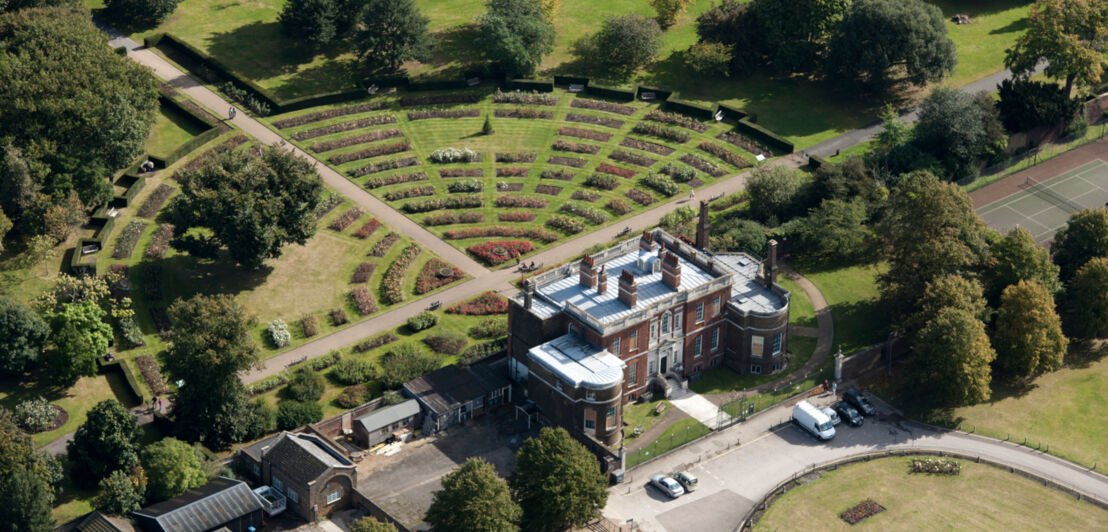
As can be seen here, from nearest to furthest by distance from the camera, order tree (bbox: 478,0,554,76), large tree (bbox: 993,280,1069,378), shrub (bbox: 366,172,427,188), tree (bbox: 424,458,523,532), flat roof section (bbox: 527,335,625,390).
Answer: tree (bbox: 424,458,523,532), flat roof section (bbox: 527,335,625,390), large tree (bbox: 993,280,1069,378), shrub (bbox: 366,172,427,188), tree (bbox: 478,0,554,76)

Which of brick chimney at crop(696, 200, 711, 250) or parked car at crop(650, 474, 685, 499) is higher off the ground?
brick chimney at crop(696, 200, 711, 250)

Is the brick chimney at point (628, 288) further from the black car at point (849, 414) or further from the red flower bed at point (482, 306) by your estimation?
the black car at point (849, 414)

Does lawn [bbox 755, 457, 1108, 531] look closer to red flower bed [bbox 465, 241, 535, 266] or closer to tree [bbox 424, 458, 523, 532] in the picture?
tree [bbox 424, 458, 523, 532]

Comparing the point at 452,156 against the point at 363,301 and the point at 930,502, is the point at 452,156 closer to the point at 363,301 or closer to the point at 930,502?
the point at 363,301

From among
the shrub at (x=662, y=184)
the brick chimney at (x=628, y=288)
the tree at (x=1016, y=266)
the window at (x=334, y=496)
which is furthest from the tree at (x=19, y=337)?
the tree at (x=1016, y=266)

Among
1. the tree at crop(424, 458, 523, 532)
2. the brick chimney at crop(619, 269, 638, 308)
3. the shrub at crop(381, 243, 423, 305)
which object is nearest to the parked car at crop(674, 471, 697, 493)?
the brick chimney at crop(619, 269, 638, 308)

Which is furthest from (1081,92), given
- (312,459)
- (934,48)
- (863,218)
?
(312,459)
